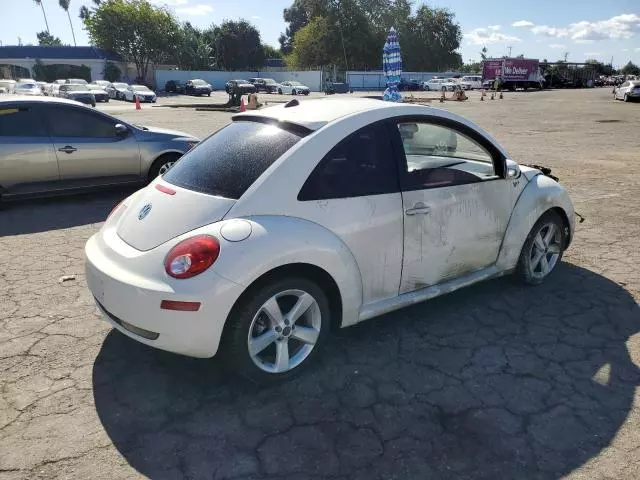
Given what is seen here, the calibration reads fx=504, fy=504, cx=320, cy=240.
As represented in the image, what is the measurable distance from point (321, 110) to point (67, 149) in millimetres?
4994

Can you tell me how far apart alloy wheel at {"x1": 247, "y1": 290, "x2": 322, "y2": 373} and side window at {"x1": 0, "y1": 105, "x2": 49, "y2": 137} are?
18.2 ft

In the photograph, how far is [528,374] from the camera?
10.5 feet

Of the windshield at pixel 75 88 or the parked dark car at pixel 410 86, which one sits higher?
the windshield at pixel 75 88

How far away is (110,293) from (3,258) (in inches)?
120

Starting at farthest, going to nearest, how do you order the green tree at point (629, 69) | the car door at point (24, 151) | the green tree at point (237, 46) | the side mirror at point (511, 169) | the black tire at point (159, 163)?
the green tree at point (629, 69)
the green tree at point (237, 46)
the black tire at point (159, 163)
the car door at point (24, 151)
the side mirror at point (511, 169)

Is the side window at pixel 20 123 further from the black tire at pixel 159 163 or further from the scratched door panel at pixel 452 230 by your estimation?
the scratched door panel at pixel 452 230

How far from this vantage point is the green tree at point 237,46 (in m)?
79.4

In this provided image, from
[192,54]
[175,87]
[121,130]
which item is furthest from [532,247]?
[192,54]

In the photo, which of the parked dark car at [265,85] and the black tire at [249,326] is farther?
the parked dark car at [265,85]

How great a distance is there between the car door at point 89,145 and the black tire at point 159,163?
0.20 meters

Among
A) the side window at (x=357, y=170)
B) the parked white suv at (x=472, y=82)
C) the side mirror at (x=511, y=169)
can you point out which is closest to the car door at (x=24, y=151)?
the side window at (x=357, y=170)

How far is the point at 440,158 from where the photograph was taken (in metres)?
4.17

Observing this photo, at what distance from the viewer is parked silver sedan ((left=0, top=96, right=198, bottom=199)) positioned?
6.73 metres

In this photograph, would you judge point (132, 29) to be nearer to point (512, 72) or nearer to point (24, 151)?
point (512, 72)
